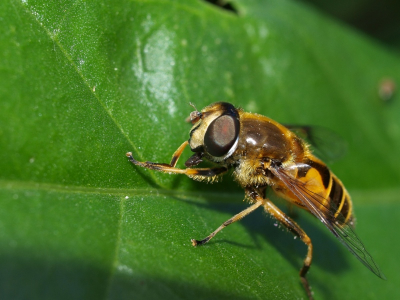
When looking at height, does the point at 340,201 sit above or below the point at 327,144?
below

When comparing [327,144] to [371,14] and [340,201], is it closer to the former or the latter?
[340,201]

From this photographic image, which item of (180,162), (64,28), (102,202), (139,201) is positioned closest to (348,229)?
(180,162)

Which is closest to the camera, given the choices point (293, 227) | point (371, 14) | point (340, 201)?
point (293, 227)

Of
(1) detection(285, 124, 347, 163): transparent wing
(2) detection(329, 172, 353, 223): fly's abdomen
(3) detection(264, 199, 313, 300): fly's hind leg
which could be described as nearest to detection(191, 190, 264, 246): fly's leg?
(3) detection(264, 199, 313, 300): fly's hind leg

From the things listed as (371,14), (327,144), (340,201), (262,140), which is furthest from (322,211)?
(371,14)

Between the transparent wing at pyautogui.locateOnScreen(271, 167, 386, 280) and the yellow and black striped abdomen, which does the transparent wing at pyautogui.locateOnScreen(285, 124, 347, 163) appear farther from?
the transparent wing at pyautogui.locateOnScreen(271, 167, 386, 280)

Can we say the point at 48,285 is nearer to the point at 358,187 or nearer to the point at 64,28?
the point at 64,28

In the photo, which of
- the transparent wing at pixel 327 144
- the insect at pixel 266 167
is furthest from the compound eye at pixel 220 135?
the transparent wing at pixel 327 144

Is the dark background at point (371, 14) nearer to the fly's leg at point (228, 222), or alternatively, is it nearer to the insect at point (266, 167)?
the insect at point (266, 167)
